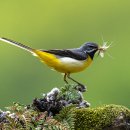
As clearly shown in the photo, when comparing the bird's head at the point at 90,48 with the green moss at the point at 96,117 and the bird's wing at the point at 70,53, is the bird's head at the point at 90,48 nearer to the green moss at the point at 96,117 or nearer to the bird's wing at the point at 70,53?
the bird's wing at the point at 70,53

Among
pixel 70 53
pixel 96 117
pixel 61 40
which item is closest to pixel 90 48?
pixel 70 53

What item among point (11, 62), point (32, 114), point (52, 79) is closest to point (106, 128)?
point (32, 114)

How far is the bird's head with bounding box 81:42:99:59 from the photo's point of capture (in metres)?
7.53

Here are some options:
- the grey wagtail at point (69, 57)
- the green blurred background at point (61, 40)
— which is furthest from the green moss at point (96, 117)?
the green blurred background at point (61, 40)

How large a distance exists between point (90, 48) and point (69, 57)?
0.67 feet

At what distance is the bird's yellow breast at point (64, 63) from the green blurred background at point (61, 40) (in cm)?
926

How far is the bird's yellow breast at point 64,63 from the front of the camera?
24.9ft

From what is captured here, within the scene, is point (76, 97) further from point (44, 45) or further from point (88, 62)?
point (44, 45)

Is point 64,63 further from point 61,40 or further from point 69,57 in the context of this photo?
point 61,40

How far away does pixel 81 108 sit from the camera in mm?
6289

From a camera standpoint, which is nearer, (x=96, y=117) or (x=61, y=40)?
(x=96, y=117)

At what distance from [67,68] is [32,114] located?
79.9 inches

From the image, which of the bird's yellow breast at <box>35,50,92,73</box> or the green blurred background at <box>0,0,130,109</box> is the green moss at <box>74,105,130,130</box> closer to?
the bird's yellow breast at <box>35,50,92,73</box>

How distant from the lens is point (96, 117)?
6.13 meters
